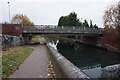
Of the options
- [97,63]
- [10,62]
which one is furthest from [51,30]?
[10,62]

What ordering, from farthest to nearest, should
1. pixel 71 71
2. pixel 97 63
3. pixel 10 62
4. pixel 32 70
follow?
pixel 97 63 → pixel 10 62 → pixel 32 70 → pixel 71 71

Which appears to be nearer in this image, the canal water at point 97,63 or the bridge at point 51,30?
the canal water at point 97,63

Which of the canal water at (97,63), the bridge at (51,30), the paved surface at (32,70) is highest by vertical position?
the bridge at (51,30)

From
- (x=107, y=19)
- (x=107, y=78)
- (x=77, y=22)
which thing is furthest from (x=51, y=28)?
(x=77, y=22)

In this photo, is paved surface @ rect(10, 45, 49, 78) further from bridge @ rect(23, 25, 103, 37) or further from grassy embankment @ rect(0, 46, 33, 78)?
bridge @ rect(23, 25, 103, 37)

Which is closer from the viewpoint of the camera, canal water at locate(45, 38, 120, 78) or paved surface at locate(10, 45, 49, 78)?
paved surface at locate(10, 45, 49, 78)

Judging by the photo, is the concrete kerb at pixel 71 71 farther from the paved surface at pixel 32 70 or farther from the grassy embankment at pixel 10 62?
the grassy embankment at pixel 10 62

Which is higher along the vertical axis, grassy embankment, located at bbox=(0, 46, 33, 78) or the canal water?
grassy embankment, located at bbox=(0, 46, 33, 78)

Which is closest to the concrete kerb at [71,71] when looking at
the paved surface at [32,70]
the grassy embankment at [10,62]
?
the paved surface at [32,70]

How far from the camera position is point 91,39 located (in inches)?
2132

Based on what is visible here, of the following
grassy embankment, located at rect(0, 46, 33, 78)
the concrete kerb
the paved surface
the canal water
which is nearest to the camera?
the concrete kerb

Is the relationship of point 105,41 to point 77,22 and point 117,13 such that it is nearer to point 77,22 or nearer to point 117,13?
point 117,13

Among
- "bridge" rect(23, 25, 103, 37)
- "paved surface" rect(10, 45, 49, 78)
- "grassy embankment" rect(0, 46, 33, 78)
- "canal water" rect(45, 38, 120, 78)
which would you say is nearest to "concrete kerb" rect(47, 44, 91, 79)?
"paved surface" rect(10, 45, 49, 78)

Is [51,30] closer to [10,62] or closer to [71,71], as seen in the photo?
[10,62]
